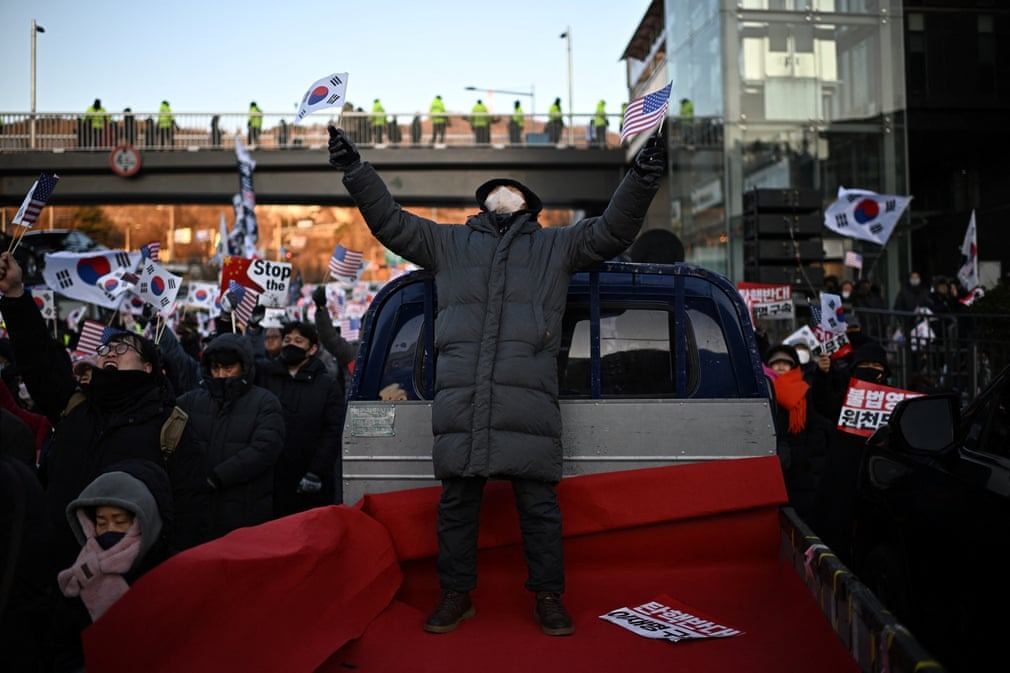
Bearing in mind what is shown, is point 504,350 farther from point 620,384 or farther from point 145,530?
point 145,530

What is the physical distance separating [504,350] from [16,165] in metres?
32.2

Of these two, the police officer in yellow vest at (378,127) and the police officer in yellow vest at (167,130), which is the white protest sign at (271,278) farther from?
the police officer in yellow vest at (167,130)

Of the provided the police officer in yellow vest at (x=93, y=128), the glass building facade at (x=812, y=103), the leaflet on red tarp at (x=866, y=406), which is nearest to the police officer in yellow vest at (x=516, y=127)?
the glass building facade at (x=812, y=103)

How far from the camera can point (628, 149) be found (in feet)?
101

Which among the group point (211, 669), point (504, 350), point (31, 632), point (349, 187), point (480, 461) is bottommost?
point (211, 669)

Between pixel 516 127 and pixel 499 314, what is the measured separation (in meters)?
28.8

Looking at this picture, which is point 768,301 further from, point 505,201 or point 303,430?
point 505,201

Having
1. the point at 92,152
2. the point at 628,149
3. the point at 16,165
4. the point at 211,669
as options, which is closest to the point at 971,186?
the point at 628,149

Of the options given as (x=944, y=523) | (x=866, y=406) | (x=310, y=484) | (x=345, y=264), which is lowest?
(x=310, y=484)

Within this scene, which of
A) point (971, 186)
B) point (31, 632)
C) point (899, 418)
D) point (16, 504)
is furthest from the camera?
point (971, 186)

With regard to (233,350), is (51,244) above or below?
above

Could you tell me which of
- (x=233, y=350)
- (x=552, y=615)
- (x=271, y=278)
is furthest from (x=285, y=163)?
(x=552, y=615)

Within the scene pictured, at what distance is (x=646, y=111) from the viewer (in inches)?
206

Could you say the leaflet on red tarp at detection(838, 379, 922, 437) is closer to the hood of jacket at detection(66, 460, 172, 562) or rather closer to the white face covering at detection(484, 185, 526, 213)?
the white face covering at detection(484, 185, 526, 213)
